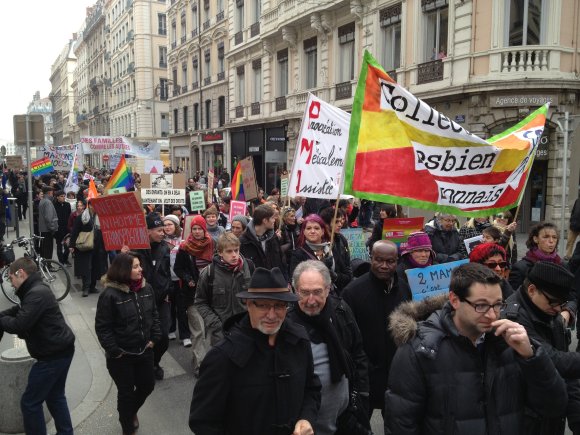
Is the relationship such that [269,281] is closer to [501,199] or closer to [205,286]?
[205,286]

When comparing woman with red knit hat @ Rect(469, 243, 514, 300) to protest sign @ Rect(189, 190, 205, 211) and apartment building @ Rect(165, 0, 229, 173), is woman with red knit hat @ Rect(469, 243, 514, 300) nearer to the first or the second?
protest sign @ Rect(189, 190, 205, 211)

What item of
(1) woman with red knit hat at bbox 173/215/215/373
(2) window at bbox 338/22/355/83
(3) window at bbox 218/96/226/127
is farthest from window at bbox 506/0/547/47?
(3) window at bbox 218/96/226/127

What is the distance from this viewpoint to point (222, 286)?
4664 millimetres

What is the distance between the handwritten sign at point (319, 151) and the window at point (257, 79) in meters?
22.8

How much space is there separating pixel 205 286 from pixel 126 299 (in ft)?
2.40

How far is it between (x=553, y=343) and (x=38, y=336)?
11.5ft

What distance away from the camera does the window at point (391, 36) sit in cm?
1873

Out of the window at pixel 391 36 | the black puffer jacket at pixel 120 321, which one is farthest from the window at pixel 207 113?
the black puffer jacket at pixel 120 321

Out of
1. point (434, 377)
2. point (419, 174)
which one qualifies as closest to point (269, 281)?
point (434, 377)

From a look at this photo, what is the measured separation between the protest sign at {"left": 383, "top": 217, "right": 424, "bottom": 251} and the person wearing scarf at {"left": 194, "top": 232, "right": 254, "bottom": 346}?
261cm

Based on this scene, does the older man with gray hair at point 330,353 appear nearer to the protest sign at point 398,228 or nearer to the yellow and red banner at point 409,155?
the yellow and red banner at point 409,155

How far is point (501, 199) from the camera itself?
4.73 metres

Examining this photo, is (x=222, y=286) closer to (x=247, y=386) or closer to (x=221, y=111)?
(x=247, y=386)

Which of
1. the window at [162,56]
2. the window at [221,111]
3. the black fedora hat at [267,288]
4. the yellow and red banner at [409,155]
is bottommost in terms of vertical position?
the black fedora hat at [267,288]
